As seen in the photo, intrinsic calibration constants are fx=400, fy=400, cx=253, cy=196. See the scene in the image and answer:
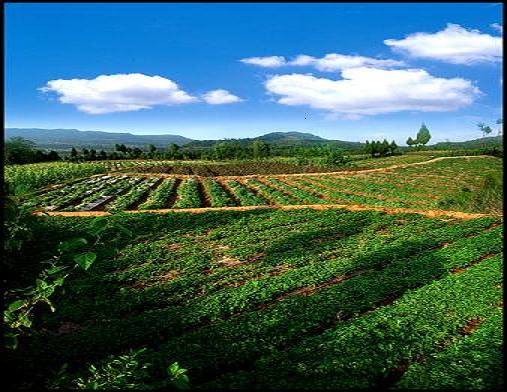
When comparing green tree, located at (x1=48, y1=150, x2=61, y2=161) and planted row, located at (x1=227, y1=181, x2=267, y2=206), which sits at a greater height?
green tree, located at (x1=48, y1=150, x2=61, y2=161)

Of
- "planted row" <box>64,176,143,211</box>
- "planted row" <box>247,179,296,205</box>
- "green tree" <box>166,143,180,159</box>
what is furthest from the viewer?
"green tree" <box>166,143,180,159</box>

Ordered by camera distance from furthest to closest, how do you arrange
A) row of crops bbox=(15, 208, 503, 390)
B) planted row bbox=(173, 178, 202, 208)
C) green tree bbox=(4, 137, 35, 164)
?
1. planted row bbox=(173, 178, 202, 208)
2. row of crops bbox=(15, 208, 503, 390)
3. green tree bbox=(4, 137, 35, 164)

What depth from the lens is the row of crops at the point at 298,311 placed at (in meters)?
7.41

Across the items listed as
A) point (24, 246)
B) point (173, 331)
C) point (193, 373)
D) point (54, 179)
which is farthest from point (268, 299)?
point (54, 179)

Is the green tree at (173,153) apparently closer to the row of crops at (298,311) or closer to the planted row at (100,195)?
the planted row at (100,195)

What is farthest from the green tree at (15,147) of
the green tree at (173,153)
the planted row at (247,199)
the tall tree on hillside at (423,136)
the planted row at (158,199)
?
the tall tree on hillside at (423,136)

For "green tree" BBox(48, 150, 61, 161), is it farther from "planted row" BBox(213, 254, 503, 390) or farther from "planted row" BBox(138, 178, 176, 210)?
"planted row" BBox(213, 254, 503, 390)

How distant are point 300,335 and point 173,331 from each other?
3.00 m

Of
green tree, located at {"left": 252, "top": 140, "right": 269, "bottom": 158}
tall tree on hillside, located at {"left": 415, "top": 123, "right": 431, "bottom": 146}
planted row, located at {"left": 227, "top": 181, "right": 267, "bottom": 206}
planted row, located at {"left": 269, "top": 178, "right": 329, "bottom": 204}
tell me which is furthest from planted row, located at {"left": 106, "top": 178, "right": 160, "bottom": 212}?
tall tree on hillside, located at {"left": 415, "top": 123, "right": 431, "bottom": 146}

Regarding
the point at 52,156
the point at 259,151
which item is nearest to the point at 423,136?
the point at 259,151

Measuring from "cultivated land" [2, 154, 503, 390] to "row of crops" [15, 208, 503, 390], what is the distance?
4 cm

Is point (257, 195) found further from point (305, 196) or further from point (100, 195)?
point (100, 195)

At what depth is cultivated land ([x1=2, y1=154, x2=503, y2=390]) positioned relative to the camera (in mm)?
7422

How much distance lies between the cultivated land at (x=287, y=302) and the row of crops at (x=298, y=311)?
0.04 m
